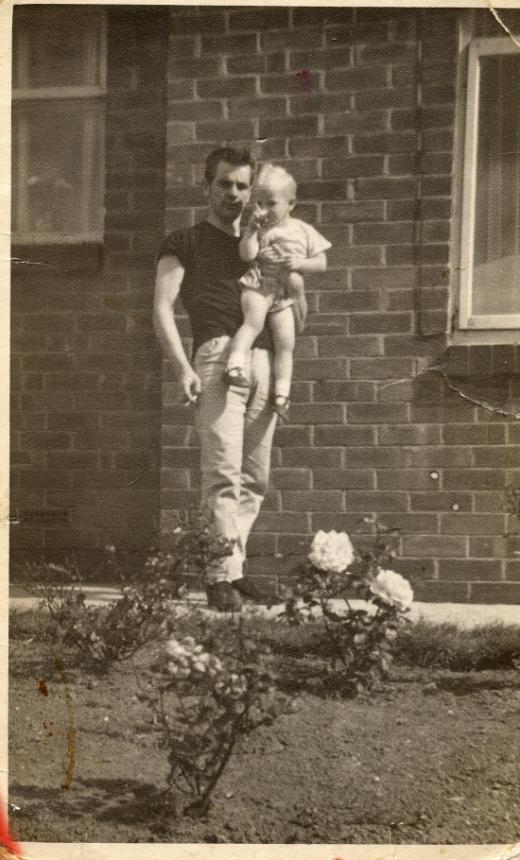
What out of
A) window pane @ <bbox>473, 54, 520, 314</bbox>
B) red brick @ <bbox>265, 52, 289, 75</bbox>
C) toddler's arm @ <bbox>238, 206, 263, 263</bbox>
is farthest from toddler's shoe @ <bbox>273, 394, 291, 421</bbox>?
red brick @ <bbox>265, 52, 289, 75</bbox>

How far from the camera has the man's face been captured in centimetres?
250

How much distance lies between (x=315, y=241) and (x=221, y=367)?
49cm

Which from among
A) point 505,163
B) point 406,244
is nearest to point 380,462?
point 406,244

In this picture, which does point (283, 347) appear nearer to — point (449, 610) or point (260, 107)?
point (260, 107)

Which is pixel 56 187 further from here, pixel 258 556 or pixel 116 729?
pixel 116 729

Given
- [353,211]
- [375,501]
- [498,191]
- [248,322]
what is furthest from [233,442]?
[498,191]

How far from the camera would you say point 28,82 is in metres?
2.53

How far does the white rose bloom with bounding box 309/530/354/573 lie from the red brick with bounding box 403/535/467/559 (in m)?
0.19

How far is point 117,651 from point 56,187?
4.91 feet

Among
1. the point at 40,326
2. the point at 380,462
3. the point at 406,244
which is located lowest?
the point at 380,462

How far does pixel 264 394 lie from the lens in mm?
2531

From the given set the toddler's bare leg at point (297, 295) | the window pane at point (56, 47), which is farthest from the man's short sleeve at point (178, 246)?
the window pane at point (56, 47)

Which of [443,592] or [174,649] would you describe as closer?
[174,649]

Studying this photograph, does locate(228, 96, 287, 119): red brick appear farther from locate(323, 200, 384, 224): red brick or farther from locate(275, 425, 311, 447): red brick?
locate(275, 425, 311, 447): red brick
